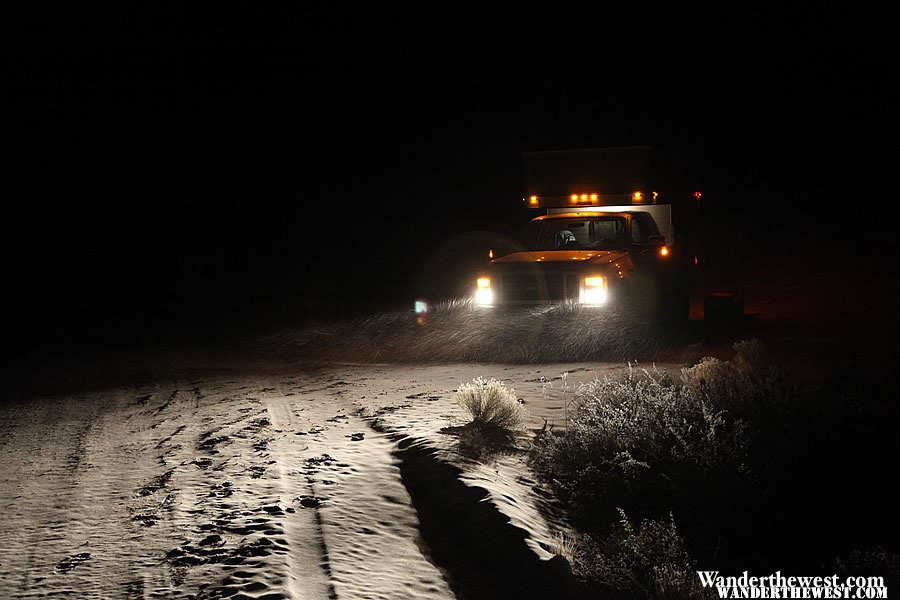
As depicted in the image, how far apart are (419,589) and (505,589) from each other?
0.52m

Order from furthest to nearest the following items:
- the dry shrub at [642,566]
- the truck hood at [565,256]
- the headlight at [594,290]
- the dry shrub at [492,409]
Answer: the truck hood at [565,256], the headlight at [594,290], the dry shrub at [492,409], the dry shrub at [642,566]

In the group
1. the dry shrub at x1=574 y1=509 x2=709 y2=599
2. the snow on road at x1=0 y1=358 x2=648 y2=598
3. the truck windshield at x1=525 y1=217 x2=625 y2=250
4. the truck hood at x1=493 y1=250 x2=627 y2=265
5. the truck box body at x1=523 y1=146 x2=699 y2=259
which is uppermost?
the truck box body at x1=523 y1=146 x2=699 y2=259

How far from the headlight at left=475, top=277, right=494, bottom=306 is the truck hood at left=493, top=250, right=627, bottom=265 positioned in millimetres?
343

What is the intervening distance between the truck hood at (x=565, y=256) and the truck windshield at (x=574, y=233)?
17.2 inches

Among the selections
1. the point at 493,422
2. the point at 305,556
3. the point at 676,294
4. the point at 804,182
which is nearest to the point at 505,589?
the point at 305,556

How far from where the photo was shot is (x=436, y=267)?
35.5 meters

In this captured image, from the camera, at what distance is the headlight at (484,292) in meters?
14.6

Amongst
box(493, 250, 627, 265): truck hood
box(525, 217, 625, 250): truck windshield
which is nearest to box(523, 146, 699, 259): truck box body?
box(525, 217, 625, 250): truck windshield

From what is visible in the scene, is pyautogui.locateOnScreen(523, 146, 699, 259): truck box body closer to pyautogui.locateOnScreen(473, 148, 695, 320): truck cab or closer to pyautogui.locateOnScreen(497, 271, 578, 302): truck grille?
pyautogui.locateOnScreen(473, 148, 695, 320): truck cab

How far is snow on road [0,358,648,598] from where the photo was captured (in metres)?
5.45

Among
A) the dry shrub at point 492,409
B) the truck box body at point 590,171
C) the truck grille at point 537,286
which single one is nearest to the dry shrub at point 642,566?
the dry shrub at point 492,409

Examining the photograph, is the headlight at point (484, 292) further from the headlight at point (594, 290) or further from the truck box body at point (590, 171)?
the truck box body at point (590, 171)

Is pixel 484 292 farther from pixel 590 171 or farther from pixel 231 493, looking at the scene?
pixel 231 493

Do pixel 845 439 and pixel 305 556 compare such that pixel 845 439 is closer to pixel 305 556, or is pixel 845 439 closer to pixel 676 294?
pixel 305 556
